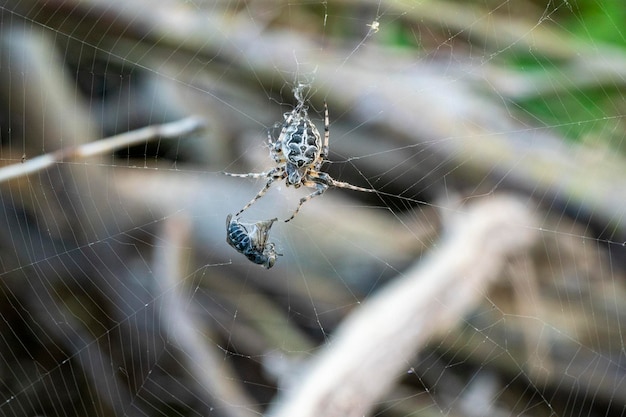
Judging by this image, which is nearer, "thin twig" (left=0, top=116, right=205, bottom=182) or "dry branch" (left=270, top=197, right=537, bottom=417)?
"dry branch" (left=270, top=197, right=537, bottom=417)

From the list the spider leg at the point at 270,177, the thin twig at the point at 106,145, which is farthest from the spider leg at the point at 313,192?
the thin twig at the point at 106,145

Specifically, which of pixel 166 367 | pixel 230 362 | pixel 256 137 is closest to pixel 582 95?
pixel 256 137

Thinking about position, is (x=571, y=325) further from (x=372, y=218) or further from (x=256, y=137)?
(x=256, y=137)

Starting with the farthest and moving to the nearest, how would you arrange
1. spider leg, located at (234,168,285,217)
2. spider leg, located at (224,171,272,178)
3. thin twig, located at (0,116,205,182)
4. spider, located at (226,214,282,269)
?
1. spider leg, located at (234,168,285,217)
2. spider leg, located at (224,171,272,178)
3. spider, located at (226,214,282,269)
4. thin twig, located at (0,116,205,182)

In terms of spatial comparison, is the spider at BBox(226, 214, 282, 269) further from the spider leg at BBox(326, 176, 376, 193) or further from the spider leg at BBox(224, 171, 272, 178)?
the spider leg at BBox(326, 176, 376, 193)

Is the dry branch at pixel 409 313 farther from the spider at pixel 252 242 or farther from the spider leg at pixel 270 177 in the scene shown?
the spider leg at pixel 270 177

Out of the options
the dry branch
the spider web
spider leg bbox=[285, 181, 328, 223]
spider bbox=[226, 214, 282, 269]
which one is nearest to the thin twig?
the spider web
